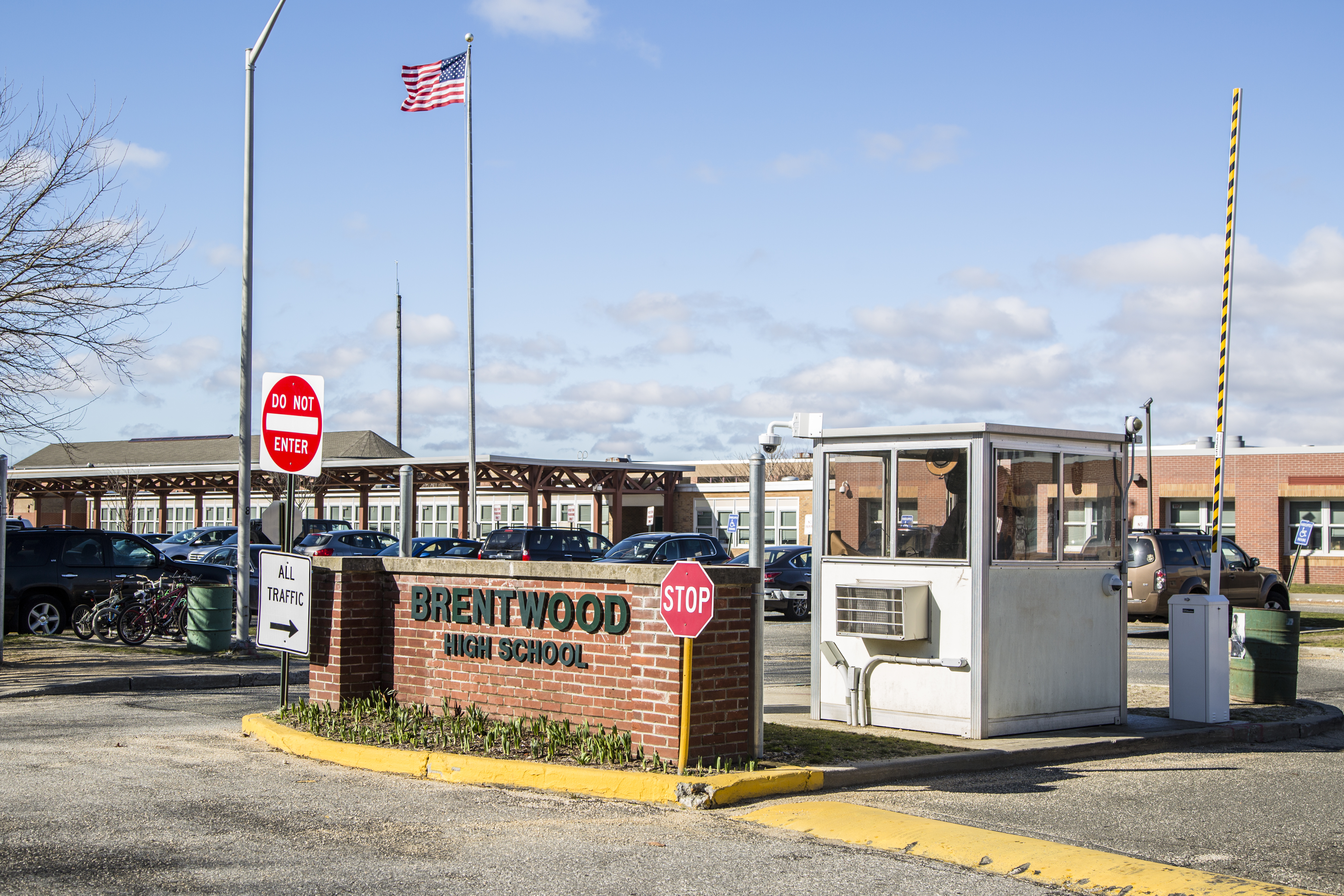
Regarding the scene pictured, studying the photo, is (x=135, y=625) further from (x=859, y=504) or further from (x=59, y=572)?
(x=859, y=504)

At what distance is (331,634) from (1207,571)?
16720 mm

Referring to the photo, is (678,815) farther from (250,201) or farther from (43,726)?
(250,201)

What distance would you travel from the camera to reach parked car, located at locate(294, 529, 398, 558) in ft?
93.4

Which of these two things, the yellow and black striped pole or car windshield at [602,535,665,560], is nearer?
the yellow and black striped pole

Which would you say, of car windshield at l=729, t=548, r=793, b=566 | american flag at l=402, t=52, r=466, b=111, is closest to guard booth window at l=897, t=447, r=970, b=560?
car windshield at l=729, t=548, r=793, b=566

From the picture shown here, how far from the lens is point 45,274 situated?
51.4 ft

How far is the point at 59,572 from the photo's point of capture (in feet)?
64.3

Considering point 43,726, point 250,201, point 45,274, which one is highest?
point 250,201

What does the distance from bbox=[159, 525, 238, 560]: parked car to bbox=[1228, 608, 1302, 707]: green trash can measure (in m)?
26.6

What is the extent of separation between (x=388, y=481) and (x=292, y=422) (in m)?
44.3

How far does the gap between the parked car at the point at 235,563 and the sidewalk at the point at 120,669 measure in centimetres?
154

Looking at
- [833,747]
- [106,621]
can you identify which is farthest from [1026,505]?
[106,621]

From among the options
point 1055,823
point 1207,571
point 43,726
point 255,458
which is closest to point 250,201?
point 43,726

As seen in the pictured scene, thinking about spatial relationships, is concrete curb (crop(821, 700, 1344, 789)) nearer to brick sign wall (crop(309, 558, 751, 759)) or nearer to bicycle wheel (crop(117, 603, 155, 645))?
brick sign wall (crop(309, 558, 751, 759))
